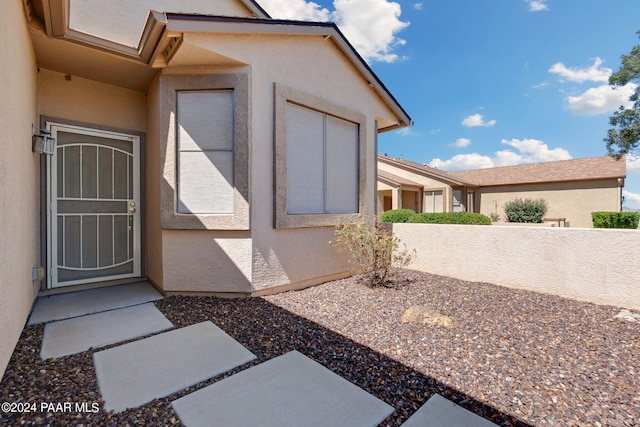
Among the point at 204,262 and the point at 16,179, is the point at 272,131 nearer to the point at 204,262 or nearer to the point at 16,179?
the point at 204,262

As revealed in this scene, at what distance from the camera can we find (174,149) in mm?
4984

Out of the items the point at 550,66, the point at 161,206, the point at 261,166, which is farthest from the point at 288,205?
the point at 550,66

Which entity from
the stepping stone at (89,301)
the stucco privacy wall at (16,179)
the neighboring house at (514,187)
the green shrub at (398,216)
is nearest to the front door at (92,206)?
the stepping stone at (89,301)

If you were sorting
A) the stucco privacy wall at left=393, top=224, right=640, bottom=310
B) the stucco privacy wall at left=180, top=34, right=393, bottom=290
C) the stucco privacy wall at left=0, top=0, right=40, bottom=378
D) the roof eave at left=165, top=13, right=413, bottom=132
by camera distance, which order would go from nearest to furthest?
the stucco privacy wall at left=0, top=0, right=40, bottom=378
the roof eave at left=165, top=13, right=413, bottom=132
the stucco privacy wall at left=393, top=224, right=640, bottom=310
the stucco privacy wall at left=180, top=34, right=393, bottom=290

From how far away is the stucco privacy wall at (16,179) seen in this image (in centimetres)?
269

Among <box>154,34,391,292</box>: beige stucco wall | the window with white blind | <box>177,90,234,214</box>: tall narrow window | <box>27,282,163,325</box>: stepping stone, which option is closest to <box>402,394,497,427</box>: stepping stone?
<box>154,34,391,292</box>: beige stucco wall

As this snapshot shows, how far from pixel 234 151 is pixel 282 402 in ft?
13.1

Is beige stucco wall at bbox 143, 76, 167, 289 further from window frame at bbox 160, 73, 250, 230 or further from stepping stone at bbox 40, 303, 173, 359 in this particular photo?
stepping stone at bbox 40, 303, 173, 359

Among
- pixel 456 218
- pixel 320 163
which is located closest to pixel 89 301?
pixel 320 163

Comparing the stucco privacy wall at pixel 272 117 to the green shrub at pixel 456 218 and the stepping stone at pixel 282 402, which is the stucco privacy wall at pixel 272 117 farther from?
the green shrub at pixel 456 218

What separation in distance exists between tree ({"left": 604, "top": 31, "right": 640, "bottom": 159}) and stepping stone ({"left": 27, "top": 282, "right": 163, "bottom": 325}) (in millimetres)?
24079

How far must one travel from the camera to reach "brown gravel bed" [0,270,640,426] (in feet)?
7.63

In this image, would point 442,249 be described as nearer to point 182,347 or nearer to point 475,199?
point 182,347

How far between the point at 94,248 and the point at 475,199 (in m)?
25.9
